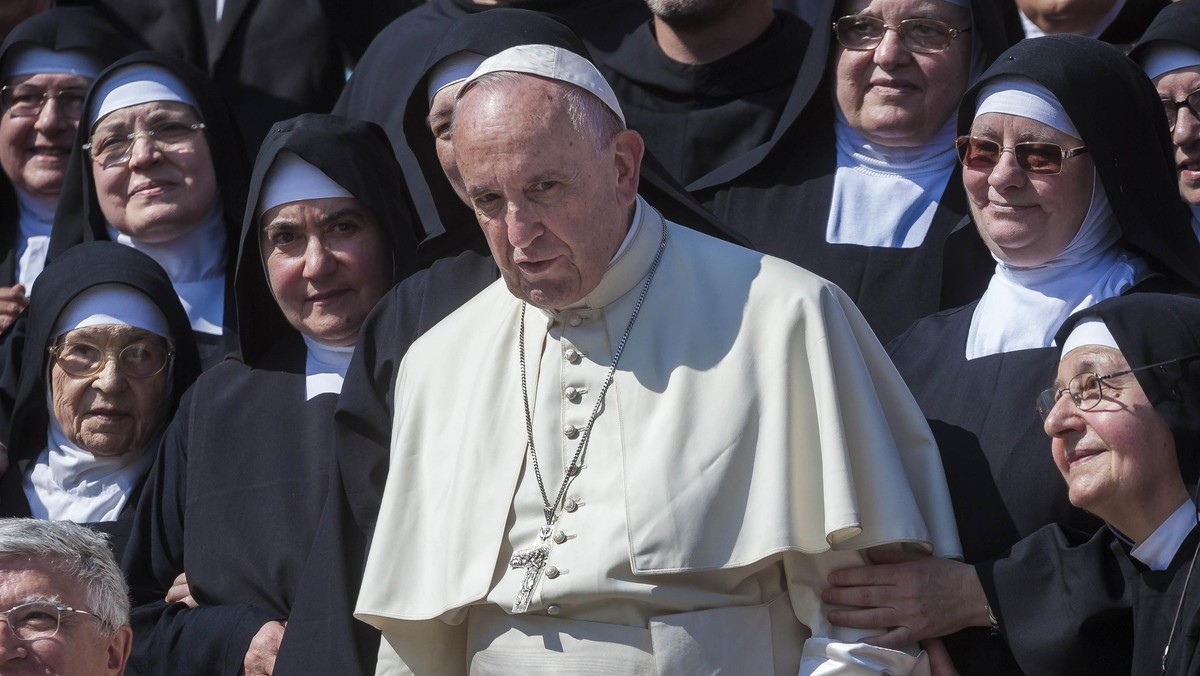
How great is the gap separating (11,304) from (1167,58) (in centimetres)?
378

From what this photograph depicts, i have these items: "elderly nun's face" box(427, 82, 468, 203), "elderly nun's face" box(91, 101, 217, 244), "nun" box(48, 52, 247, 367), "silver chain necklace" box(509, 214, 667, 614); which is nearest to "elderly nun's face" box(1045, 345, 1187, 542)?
"silver chain necklace" box(509, 214, 667, 614)

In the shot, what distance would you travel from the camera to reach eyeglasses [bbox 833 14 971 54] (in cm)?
545

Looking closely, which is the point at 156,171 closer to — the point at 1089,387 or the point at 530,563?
the point at 530,563

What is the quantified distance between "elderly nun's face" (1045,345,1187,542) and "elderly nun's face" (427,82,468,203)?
191 cm

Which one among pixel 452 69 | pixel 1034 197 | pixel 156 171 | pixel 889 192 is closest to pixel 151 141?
pixel 156 171

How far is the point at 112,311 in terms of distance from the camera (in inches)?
232

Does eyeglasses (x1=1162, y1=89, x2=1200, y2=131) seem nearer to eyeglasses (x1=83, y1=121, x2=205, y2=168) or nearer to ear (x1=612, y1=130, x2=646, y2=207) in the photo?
ear (x1=612, y1=130, x2=646, y2=207)

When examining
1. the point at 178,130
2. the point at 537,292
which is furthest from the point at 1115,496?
the point at 178,130

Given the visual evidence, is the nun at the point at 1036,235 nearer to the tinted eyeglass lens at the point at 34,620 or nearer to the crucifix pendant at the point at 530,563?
the crucifix pendant at the point at 530,563

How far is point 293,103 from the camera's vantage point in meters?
7.32

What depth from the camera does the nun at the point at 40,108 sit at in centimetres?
702

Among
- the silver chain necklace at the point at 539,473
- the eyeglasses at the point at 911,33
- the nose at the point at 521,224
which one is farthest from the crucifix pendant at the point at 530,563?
the eyeglasses at the point at 911,33

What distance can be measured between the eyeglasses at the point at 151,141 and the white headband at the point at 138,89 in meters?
0.10

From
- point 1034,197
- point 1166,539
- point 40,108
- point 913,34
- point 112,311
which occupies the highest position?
point 40,108
